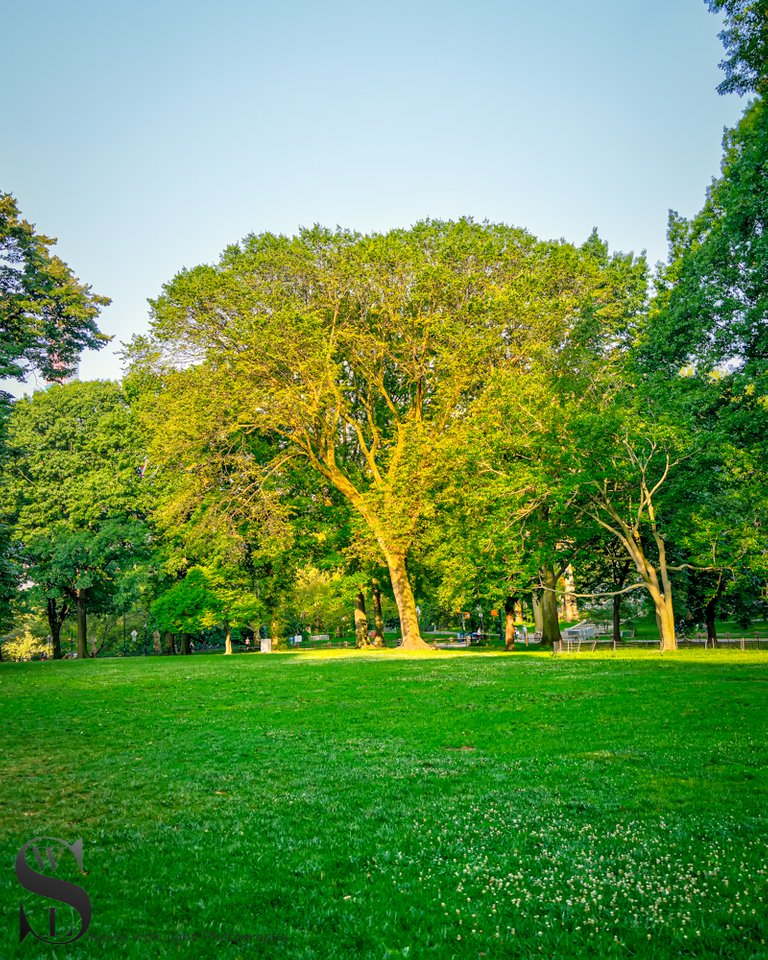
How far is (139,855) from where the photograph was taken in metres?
6.20

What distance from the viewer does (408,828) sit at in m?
6.78

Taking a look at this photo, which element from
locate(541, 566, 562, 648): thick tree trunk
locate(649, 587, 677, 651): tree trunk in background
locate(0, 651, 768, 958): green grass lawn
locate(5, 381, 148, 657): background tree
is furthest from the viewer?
locate(5, 381, 148, 657): background tree

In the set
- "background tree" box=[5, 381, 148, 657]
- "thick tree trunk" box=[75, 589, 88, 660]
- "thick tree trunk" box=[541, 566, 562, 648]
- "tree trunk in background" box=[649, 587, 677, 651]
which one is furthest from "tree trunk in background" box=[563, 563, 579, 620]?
"thick tree trunk" box=[75, 589, 88, 660]

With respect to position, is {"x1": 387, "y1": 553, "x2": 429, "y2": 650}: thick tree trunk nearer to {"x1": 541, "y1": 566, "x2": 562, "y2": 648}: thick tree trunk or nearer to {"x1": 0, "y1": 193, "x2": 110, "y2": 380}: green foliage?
{"x1": 541, "y1": 566, "x2": 562, "y2": 648}: thick tree trunk

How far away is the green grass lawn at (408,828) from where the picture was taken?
461 cm

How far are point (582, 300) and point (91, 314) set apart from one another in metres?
26.5

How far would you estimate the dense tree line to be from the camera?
30250 mm

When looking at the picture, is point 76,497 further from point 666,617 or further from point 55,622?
point 666,617

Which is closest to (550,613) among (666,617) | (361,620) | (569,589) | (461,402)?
(666,617)

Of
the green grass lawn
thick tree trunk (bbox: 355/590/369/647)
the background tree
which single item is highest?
the background tree

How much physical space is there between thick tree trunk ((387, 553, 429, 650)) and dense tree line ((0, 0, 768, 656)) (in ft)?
0.44

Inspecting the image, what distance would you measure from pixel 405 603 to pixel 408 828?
33.4m

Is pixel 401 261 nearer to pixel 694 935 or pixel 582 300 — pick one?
pixel 582 300

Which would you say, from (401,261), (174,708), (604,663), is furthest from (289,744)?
(401,261)
